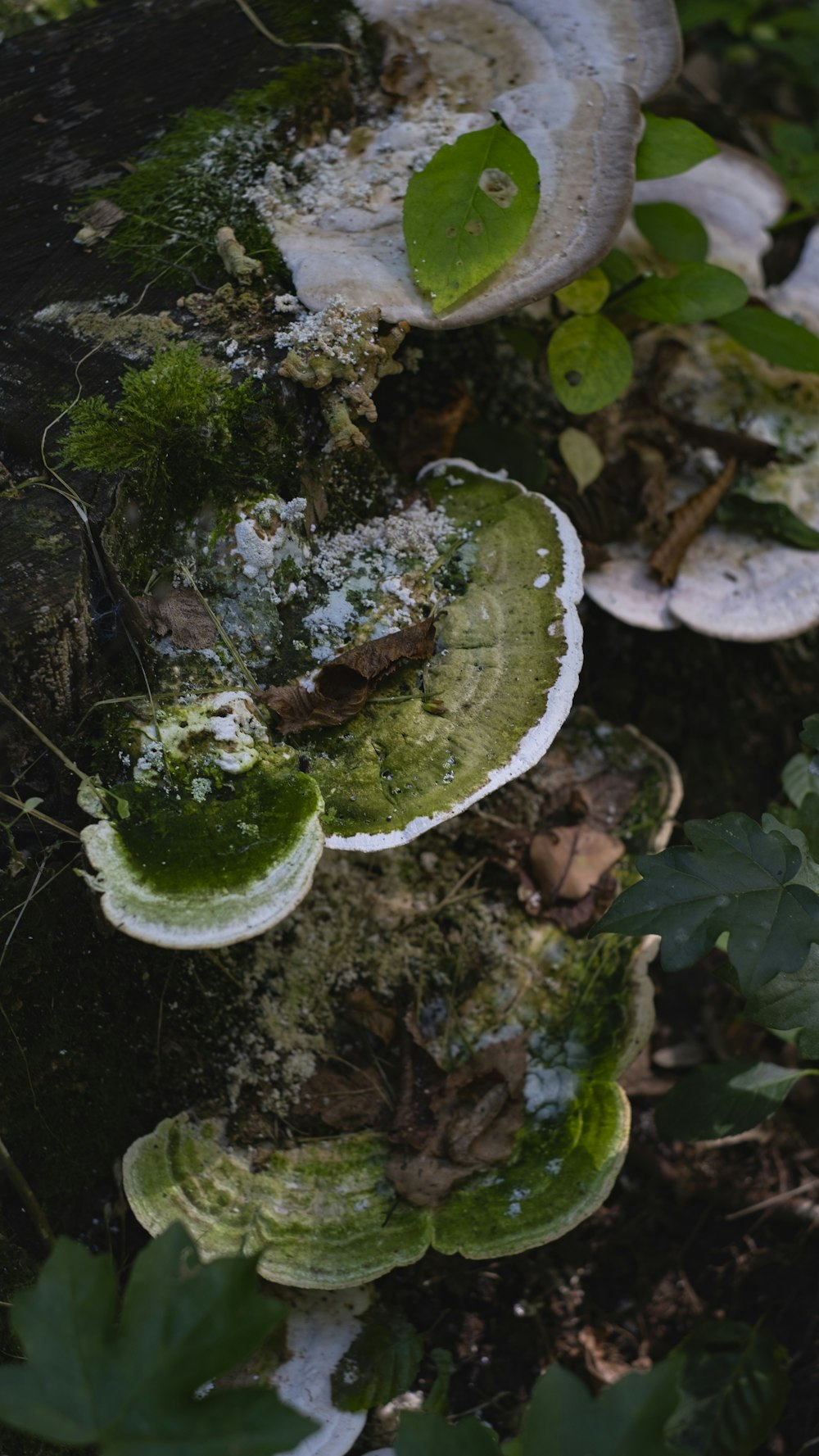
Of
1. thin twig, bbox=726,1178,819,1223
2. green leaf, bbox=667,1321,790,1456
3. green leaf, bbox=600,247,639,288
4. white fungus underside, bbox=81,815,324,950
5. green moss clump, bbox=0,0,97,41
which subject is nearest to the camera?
white fungus underside, bbox=81,815,324,950

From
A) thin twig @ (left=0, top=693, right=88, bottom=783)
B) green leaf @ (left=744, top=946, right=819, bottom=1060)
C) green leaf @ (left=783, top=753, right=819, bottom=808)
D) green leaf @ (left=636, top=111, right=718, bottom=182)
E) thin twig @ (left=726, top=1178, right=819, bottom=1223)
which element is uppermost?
green leaf @ (left=636, top=111, right=718, bottom=182)

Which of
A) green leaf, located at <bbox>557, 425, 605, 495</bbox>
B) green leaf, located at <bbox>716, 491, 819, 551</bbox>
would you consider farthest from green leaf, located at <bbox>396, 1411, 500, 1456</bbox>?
green leaf, located at <bbox>716, 491, 819, 551</bbox>

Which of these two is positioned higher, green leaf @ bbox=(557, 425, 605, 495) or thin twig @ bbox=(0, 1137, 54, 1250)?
green leaf @ bbox=(557, 425, 605, 495)

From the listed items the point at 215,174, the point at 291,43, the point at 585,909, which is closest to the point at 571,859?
the point at 585,909

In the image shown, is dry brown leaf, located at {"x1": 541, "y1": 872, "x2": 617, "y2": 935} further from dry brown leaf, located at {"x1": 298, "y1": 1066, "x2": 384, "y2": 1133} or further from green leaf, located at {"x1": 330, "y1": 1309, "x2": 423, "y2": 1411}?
green leaf, located at {"x1": 330, "y1": 1309, "x2": 423, "y2": 1411}

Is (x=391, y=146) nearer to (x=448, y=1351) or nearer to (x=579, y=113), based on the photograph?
(x=579, y=113)

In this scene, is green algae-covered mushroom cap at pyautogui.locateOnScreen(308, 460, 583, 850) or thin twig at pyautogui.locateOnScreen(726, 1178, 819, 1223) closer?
green algae-covered mushroom cap at pyautogui.locateOnScreen(308, 460, 583, 850)

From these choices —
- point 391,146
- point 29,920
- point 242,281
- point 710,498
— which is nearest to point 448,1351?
point 29,920
